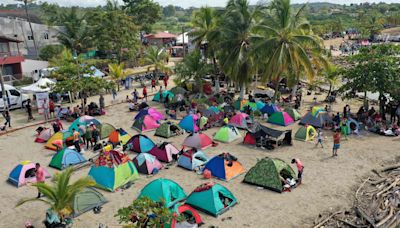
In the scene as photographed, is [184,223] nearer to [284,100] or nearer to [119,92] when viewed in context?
[284,100]

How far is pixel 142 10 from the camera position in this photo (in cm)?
6394

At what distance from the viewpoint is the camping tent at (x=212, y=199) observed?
12.9 m

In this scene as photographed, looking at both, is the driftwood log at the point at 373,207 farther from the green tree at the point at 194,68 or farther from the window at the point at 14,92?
the window at the point at 14,92

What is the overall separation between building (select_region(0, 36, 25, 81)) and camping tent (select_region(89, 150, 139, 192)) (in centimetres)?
2566

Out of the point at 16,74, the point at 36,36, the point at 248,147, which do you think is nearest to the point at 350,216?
the point at 248,147

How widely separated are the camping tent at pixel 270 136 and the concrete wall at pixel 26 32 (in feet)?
124

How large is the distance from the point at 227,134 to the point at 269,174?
20.0ft

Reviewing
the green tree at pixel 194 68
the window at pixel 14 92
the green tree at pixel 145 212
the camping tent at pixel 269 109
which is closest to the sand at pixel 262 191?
the green tree at pixel 145 212

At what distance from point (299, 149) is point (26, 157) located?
1390 centimetres

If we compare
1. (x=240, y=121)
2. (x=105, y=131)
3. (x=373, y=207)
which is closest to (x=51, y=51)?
(x=105, y=131)

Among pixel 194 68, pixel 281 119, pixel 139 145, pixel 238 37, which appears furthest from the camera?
pixel 194 68

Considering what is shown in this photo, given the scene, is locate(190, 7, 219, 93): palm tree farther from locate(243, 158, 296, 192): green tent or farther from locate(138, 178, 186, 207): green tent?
locate(138, 178, 186, 207): green tent

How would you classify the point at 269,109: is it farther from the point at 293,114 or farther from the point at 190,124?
the point at 190,124

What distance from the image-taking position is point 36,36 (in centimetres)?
5288
